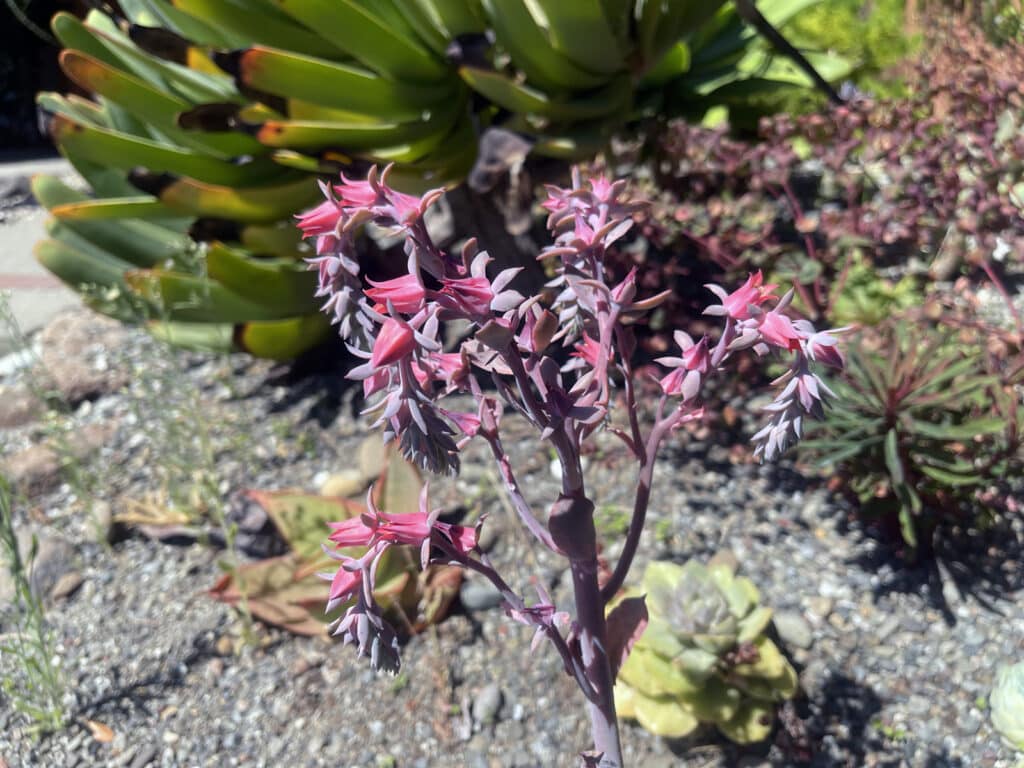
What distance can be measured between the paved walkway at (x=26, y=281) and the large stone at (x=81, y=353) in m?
0.14

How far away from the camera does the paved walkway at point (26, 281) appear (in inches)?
141

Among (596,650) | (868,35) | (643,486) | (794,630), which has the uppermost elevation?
(868,35)

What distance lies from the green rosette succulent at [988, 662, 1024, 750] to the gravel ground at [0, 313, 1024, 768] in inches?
13.2

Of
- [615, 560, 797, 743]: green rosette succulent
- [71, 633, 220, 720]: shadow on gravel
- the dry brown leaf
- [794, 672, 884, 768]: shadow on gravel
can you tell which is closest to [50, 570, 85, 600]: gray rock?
[71, 633, 220, 720]: shadow on gravel

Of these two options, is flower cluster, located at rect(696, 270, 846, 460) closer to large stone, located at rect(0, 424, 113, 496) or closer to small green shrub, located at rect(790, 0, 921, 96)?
large stone, located at rect(0, 424, 113, 496)

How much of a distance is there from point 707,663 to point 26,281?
3970mm

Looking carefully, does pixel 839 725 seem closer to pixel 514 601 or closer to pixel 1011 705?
pixel 1011 705

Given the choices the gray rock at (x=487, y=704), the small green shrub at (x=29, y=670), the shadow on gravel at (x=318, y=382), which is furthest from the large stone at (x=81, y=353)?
the gray rock at (x=487, y=704)

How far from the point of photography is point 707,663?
1457 millimetres

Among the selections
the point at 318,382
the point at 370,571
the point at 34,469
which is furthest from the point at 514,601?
the point at 34,469

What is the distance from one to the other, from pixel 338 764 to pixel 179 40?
184cm

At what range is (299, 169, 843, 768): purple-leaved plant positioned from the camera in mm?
796

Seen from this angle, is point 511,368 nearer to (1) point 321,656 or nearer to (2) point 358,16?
(1) point 321,656

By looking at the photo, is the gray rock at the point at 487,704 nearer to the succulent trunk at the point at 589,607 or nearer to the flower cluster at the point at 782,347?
the succulent trunk at the point at 589,607
